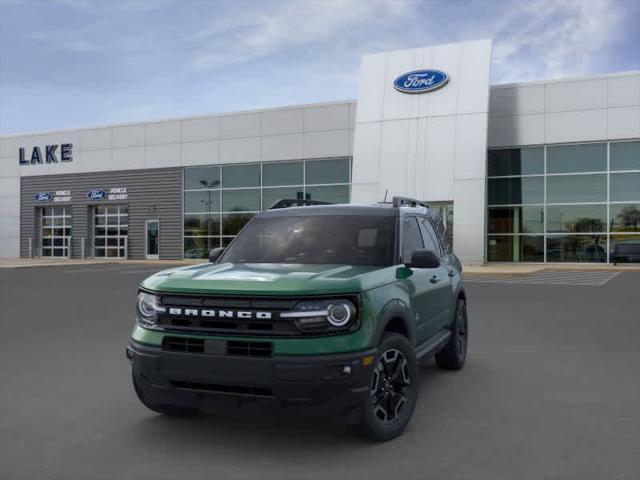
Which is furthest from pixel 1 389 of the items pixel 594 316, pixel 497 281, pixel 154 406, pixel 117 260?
pixel 117 260

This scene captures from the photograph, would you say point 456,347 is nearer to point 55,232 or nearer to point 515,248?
point 515,248

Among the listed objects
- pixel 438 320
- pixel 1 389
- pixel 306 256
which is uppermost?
pixel 306 256

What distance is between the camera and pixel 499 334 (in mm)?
8914

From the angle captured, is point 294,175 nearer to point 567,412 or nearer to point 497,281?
point 497,281

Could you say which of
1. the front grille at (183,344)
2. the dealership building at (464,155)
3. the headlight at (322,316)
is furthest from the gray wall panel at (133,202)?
the headlight at (322,316)

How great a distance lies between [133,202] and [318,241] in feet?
107

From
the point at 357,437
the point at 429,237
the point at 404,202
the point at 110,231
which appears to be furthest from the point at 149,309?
the point at 110,231

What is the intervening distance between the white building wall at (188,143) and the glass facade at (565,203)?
8001mm

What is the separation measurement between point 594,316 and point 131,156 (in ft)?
99.5

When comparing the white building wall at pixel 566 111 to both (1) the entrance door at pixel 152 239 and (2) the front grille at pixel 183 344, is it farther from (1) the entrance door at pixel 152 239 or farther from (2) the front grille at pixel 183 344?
(2) the front grille at pixel 183 344

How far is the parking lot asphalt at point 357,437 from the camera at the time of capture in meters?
3.82

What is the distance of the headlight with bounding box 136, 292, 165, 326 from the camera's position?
13.9 ft

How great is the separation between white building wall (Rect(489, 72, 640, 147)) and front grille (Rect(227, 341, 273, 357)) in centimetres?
2552

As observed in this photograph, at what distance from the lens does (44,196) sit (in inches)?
1539
